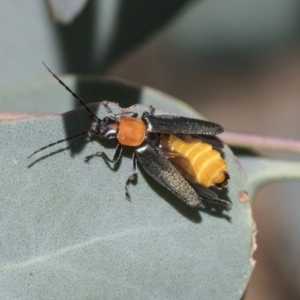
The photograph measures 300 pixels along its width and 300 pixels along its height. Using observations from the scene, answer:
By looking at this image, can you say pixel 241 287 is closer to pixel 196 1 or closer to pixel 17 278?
pixel 17 278

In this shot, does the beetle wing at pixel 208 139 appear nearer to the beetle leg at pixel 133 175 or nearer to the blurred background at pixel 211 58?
the beetle leg at pixel 133 175

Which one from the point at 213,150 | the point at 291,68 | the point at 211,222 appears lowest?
the point at 291,68

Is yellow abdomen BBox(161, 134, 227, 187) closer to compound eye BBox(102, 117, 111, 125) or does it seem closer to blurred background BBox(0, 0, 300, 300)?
compound eye BBox(102, 117, 111, 125)

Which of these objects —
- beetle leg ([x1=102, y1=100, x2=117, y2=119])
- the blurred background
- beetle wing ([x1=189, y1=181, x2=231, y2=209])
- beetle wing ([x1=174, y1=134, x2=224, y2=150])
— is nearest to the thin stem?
beetle wing ([x1=174, y1=134, x2=224, y2=150])

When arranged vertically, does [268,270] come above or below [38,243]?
below

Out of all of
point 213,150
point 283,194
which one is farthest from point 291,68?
point 213,150

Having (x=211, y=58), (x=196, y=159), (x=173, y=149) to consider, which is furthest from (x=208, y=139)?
(x=211, y=58)

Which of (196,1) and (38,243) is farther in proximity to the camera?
(196,1)
